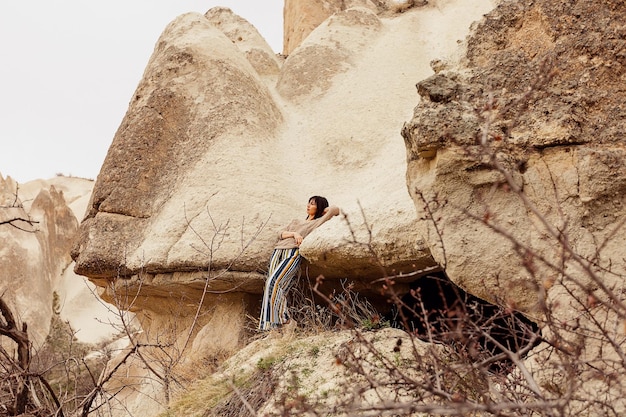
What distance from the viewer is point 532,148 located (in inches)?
132

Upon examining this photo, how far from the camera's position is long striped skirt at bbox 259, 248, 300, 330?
5.26 m

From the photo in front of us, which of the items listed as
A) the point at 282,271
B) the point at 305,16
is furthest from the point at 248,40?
the point at 282,271

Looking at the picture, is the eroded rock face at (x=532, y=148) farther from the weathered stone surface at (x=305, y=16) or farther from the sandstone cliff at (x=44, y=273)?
the sandstone cliff at (x=44, y=273)

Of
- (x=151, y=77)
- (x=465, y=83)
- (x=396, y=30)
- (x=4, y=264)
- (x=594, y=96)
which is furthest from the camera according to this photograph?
(x=4, y=264)

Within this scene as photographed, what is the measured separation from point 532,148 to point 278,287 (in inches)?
98.5

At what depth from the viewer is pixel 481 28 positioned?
3873 mm

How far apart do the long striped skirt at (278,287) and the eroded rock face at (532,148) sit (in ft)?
6.13

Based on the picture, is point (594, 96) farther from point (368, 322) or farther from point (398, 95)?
point (398, 95)

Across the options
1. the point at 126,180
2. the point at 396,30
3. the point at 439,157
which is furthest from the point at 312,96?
the point at 439,157

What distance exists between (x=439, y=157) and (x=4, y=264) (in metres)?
11.3

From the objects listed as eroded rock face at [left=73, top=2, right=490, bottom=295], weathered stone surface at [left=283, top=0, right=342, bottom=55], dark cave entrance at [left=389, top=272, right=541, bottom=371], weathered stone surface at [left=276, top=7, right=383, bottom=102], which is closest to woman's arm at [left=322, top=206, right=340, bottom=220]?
eroded rock face at [left=73, top=2, right=490, bottom=295]

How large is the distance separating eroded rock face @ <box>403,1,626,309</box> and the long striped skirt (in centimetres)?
187

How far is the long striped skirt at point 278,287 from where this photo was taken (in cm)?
526

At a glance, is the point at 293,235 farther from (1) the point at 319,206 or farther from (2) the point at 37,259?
(2) the point at 37,259
